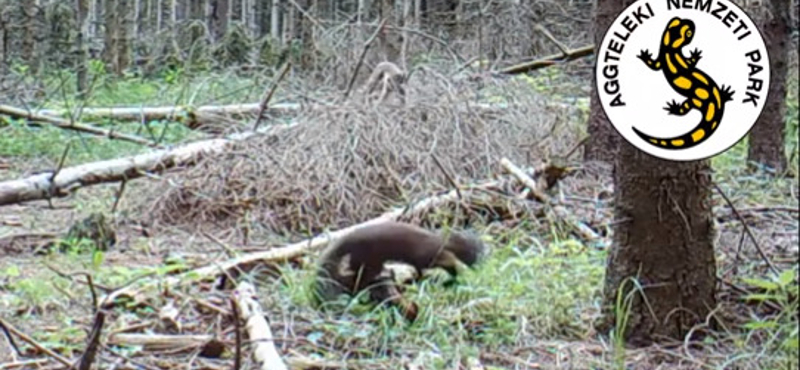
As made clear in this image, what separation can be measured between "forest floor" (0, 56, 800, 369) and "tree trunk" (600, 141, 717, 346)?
0.18 feet

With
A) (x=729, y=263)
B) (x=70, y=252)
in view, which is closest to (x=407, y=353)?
(x=729, y=263)

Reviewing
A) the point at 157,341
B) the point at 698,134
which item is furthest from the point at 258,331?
the point at 698,134

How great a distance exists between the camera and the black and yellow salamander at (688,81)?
1320 mm

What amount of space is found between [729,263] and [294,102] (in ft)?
7.64

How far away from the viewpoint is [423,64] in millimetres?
4094

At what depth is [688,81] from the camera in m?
1.33

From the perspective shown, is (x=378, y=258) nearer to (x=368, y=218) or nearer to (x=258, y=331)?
(x=258, y=331)

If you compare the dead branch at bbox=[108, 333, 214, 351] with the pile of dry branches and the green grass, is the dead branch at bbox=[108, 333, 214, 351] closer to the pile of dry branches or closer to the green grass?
the green grass

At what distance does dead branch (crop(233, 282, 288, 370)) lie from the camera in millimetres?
1874

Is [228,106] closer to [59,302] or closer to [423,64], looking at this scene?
[423,64]

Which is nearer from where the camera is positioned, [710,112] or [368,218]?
[710,112]

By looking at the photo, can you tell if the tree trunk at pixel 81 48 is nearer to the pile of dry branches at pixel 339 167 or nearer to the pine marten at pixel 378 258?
the pile of dry branches at pixel 339 167

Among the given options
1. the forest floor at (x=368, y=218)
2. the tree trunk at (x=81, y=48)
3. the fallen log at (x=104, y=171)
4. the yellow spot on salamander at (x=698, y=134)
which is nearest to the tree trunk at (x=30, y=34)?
the tree trunk at (x=81, y=48)

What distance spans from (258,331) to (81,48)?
5923mm
